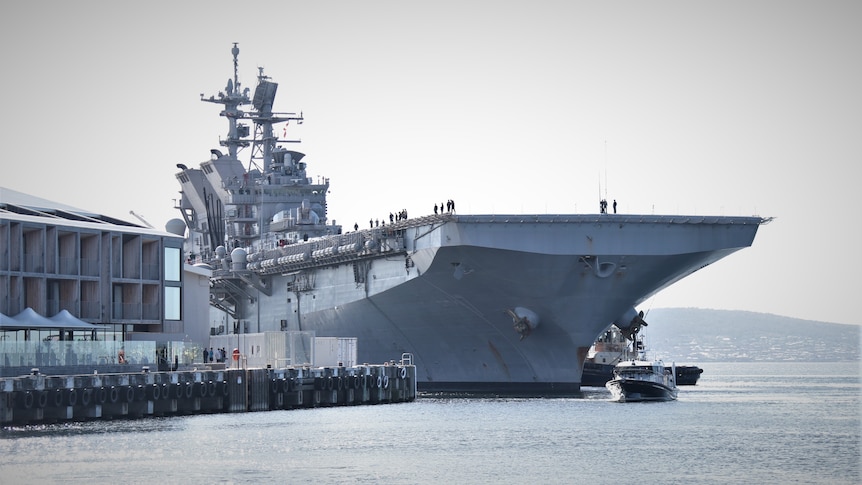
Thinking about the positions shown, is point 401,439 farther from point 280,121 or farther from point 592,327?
point 280,121

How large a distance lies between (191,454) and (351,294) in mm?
22463

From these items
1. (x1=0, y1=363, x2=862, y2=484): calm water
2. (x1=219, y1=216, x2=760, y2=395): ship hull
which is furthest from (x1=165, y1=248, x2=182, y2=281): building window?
(x1=0, y1=363, x2=862, y2=484): calm water

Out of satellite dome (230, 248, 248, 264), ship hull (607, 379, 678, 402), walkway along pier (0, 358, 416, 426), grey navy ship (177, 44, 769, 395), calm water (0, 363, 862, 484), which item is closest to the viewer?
calm water (0, 363, 862, 484)

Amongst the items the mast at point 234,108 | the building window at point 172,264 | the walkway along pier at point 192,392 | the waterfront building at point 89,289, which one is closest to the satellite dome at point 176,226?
the mast at point 234,108

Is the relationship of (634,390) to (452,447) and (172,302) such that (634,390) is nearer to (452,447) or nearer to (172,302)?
(172,302)

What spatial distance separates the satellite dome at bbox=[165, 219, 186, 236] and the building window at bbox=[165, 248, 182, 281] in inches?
899

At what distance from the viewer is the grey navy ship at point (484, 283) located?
41250 millimetres

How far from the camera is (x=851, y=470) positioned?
25953 mm

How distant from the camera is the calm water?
979 inches

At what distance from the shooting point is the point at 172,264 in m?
43.6

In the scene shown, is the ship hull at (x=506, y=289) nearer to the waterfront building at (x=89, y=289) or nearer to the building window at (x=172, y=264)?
the waterfront building at (x=89, y=289)

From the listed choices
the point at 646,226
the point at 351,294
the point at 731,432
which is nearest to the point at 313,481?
the point at 731,432

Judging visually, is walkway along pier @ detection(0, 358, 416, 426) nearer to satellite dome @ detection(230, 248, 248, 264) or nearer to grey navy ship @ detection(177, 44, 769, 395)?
grey navy ship @ detection(177, 44, 769, 395)

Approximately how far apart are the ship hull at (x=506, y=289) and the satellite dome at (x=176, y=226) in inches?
667
